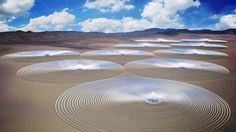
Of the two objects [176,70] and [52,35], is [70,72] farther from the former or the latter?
[52,35]

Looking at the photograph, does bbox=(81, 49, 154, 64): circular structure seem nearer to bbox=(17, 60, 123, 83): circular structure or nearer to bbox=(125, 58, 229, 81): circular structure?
bbox=(125, 58, 229, 81): circular structure

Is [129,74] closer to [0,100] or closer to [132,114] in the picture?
[132,114]

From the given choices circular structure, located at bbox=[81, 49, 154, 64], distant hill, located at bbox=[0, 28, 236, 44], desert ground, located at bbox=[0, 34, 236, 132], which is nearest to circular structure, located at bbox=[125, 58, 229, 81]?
desert ground, located at bbox=[0, 34, 236, 132]

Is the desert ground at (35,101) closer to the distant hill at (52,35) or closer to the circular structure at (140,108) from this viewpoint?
the circular structure at (140,108)

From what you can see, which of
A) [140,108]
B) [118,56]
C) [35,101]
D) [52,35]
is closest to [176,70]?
[118,56]

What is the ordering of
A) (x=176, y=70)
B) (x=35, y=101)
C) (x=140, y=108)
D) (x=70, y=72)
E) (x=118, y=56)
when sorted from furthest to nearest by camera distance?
A: (x=118, y=56)
(x=176, y=70)
(x=70, y=72)
(x=35, y=101)
(x=140, y=108)

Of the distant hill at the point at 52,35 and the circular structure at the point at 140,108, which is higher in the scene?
the distant hill at the point at 52,35

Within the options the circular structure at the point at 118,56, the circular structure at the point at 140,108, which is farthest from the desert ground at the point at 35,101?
the circular structure at the point at 118,56
